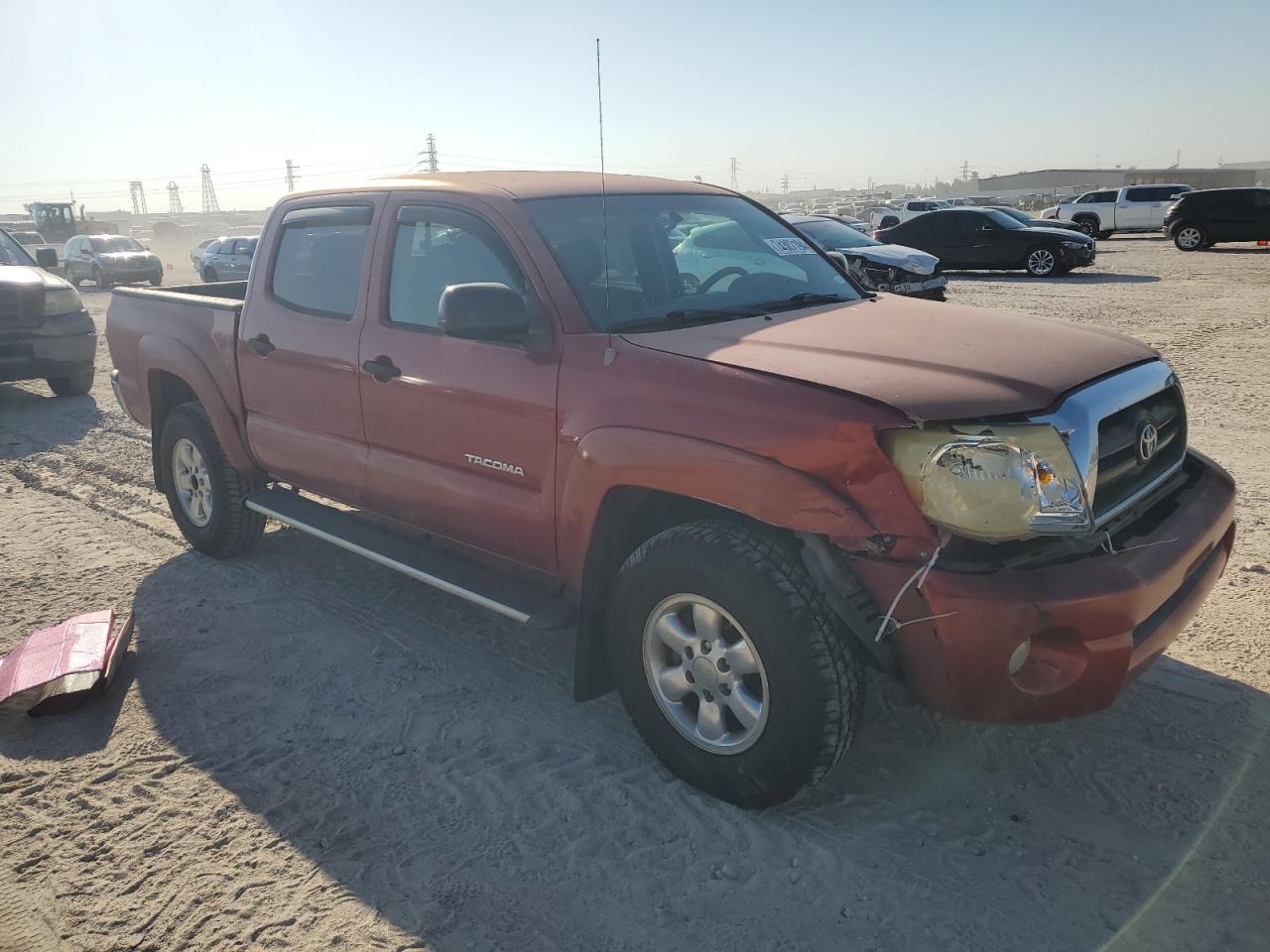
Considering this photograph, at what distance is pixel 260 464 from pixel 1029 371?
3685 mm

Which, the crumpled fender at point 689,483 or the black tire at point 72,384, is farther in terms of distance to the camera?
the black tire at point 72,384

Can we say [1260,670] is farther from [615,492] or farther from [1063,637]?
[615,492]

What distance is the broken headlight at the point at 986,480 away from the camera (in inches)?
102

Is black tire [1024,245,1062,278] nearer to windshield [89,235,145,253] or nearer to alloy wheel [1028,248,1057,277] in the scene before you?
alloy wheel [1028,248,1057,277]

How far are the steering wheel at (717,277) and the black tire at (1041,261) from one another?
60.3 feet

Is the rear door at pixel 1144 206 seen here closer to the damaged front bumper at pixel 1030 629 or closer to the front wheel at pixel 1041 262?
the front wheel at pixel 1041 262

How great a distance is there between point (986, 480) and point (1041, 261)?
19773 millimetres

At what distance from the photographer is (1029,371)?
287 cm

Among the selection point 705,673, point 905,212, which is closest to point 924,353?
point 705,673

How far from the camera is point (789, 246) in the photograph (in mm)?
4328

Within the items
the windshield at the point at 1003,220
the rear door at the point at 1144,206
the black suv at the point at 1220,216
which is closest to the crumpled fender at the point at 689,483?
the windshield at the point at 1003,220

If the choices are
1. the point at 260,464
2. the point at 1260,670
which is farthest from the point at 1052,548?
the point at 260,464

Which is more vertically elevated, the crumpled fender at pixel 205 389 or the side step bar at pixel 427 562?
the crumpled fender at pixel 205 389

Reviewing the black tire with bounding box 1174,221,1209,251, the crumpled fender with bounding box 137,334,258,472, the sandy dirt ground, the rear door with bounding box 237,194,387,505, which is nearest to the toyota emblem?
the sandy dirt ground
